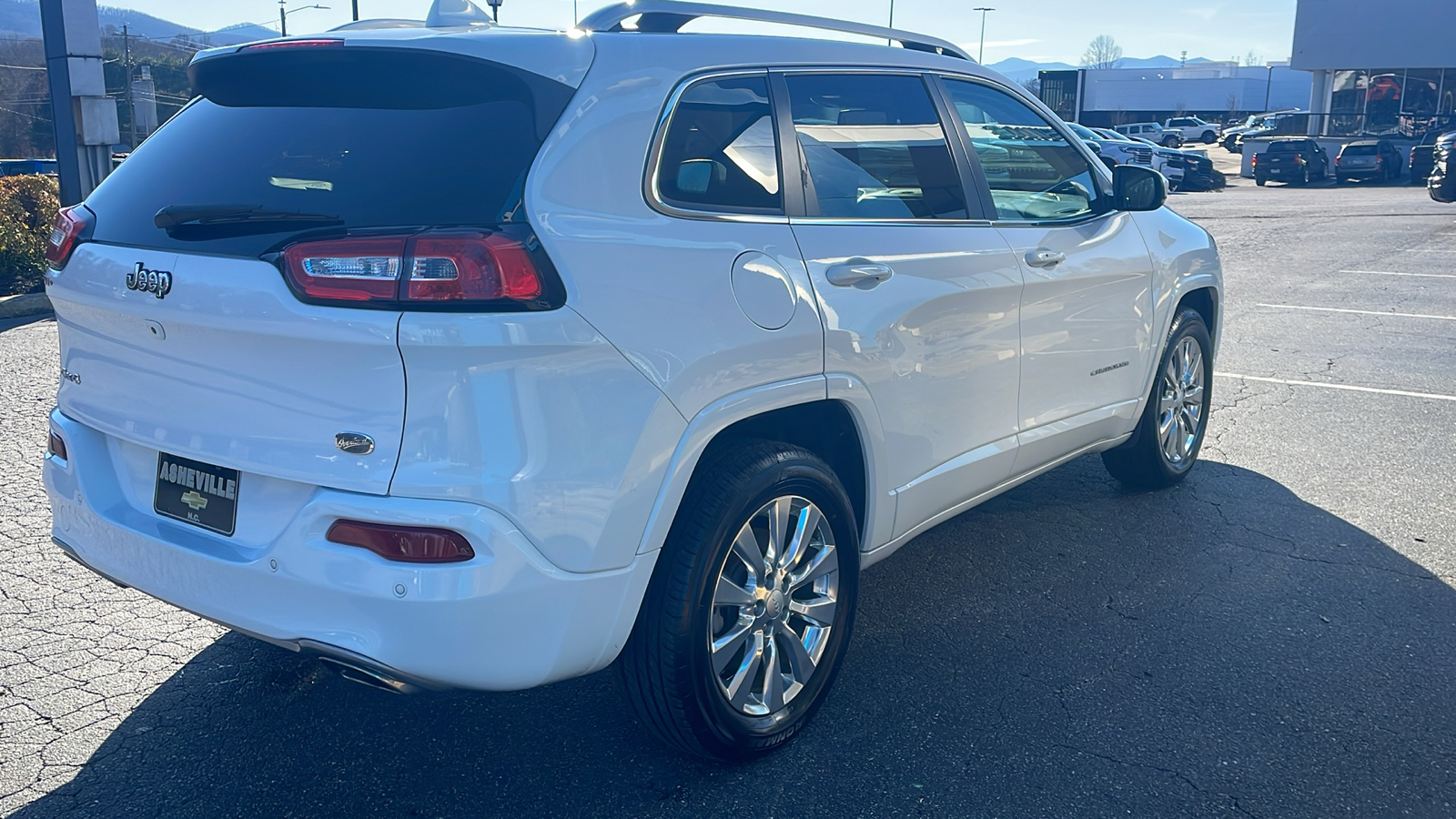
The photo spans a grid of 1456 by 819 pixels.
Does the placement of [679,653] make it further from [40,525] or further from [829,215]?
[40,525]

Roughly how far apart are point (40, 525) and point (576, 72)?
331cm

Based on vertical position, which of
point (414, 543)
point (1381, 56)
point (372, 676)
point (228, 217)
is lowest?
point (372, 676)

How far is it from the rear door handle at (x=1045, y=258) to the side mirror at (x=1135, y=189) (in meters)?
0.54

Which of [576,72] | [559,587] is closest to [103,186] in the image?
[576,72]

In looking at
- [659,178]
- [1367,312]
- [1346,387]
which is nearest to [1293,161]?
[1367,312]

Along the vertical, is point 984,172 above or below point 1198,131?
below

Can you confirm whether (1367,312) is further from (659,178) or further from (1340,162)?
(1340,162)

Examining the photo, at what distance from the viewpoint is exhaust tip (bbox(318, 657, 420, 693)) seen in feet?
8.16

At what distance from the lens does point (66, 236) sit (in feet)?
10.1

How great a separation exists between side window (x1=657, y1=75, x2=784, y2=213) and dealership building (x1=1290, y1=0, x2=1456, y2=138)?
53.5 metres

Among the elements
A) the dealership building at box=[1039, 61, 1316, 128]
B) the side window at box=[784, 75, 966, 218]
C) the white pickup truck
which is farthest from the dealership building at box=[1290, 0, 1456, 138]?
the side window at box=[784, 75, 966, 218]

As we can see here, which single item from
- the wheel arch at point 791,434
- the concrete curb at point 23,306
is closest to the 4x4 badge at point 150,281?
the wheel arch at point 791,434

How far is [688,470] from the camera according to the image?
2762mm

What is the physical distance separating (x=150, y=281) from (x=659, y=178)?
1.20m
